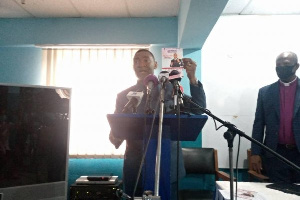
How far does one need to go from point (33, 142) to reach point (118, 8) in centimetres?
209

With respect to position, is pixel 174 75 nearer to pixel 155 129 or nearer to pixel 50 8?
pixel 155 129

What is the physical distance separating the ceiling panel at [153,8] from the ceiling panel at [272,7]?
964 mm

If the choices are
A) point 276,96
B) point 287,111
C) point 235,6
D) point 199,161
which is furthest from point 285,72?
point 199,161

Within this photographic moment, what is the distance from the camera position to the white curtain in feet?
11.1

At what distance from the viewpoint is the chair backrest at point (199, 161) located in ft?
9.88

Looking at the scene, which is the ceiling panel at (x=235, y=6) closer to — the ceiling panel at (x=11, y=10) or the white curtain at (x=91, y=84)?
the white curtain at (x=91, y=84)

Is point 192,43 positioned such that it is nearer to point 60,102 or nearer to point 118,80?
point 118,80

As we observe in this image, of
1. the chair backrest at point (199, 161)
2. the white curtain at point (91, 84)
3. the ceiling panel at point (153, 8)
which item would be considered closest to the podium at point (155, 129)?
the chair backrest at point (199, 161)

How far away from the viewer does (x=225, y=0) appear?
211cm

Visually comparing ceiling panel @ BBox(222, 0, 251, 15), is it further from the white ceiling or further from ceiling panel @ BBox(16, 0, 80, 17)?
ceiling panel @ BBox(16, 0, 80, 17)

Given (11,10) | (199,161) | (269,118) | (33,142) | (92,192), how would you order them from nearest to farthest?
(33,142) < (92,192) < (269,118) < (199,161) < (11,10)

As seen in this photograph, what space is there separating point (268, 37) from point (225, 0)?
155cm

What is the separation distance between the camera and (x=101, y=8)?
10.9ft

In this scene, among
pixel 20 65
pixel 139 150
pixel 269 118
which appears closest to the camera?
pixel 139 150
